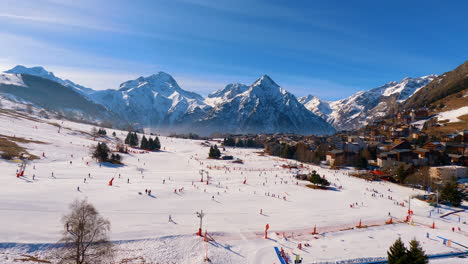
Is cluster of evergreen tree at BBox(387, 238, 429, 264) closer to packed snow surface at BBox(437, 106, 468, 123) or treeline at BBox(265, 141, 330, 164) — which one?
treeline at BBox(265, 141, 330, 164)

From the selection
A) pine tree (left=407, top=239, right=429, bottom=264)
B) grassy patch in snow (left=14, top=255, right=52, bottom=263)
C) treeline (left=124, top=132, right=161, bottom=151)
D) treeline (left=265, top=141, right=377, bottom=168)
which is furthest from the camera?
treeline (left=124, top=132, right=161, bottom=151)

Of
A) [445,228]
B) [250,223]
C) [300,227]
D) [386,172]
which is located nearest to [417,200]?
[445,228]

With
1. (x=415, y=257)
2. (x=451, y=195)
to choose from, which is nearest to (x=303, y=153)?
(x=451, y=195)

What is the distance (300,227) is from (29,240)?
24.6 meters

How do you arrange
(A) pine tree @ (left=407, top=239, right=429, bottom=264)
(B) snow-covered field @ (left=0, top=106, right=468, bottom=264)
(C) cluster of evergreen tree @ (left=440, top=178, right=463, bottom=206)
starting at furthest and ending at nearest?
(C) cluster of evergreen tree @ (left=440, top=178, right=463, bottom=206) < (B) snow-covered field @ (left=0, top=106, right=468, bottom=264) < (A) pine tree @ (left=407, top=239, right=429, bottom=264)

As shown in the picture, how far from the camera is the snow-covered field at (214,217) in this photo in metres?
21.7

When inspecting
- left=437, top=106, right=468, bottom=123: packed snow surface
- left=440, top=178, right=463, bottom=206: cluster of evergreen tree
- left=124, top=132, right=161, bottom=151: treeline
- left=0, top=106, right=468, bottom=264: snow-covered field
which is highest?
left=437, top=106, right=468, bottom=123: packed snow surface

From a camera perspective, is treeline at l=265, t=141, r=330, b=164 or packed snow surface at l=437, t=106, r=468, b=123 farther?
packed snow surface at l=437, t=106, r=468, b=123

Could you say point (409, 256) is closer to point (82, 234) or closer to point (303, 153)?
point (82, 234)

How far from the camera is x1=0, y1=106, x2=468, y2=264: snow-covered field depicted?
21.7 meters

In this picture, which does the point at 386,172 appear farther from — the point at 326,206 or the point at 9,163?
the point at 9,163

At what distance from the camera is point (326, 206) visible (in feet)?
122

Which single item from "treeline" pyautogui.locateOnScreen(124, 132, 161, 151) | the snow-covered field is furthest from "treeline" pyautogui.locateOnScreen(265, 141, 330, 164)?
"treeline" pyautogui.locateOnScreen(124, 132, 161, 151)

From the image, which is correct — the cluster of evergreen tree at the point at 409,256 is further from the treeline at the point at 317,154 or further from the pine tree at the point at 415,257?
the treeline at the point at 317,154
